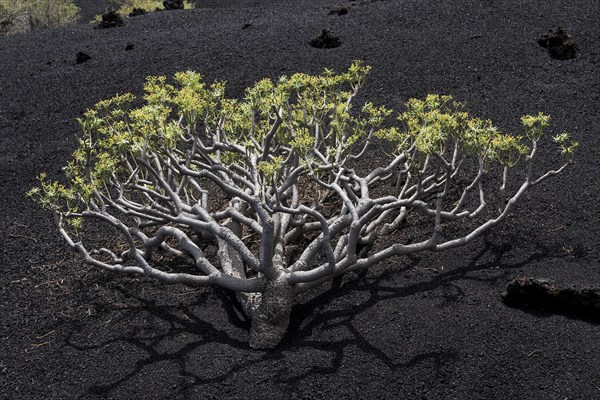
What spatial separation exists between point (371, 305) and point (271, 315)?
1.98 feet

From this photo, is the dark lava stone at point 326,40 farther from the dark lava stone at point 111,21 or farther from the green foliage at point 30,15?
the green foliage at point 30,15

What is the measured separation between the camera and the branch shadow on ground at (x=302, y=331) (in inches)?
144

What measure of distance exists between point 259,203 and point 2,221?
2.78 metres

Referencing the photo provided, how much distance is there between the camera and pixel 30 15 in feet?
38.3

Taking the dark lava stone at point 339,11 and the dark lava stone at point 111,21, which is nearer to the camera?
the dark lava stone at point 339,11

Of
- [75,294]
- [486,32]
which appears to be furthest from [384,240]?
[486,32]

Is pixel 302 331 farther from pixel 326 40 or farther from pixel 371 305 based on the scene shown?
pixel 326 40

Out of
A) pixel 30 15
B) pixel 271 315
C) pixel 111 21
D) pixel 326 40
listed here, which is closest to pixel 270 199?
pixel 271 315

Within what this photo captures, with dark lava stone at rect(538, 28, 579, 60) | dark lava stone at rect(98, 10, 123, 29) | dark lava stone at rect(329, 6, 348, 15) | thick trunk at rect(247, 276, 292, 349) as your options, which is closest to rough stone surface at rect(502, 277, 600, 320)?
thick trunk at rect(247, 276, 292, 349)

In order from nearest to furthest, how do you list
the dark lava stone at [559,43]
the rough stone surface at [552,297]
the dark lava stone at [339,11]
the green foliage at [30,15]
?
the rough stone surface at [552,297] → the dark lava stone at [559,43] → the dark lava stone at [339,11] → the green foliage at [30,15]

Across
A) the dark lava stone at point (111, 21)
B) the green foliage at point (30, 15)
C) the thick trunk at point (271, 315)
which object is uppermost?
the thick trunk at point (271, 315)

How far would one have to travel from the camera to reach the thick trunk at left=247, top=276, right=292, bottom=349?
3834 mm

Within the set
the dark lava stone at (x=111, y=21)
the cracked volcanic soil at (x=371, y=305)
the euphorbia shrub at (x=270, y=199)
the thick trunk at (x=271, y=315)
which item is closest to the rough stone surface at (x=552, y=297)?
the cracked volcanic soil at (x=371, y=305)

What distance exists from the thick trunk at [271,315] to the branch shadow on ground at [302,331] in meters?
0.06
